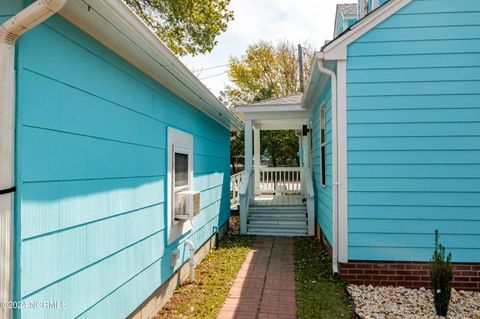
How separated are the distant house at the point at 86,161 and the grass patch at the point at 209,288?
0.71 feet

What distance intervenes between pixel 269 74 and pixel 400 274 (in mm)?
18795

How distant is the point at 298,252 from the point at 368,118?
299 centimetres

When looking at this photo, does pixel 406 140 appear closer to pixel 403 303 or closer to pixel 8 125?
pixel 403 303

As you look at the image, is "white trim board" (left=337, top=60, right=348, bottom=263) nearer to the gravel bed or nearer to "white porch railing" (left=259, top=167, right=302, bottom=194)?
the gravel bed

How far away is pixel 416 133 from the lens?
4.61m

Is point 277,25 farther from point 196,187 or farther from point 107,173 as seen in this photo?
point 107,173

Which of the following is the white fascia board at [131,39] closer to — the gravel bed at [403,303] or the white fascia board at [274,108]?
the gravel bed at [403,303]

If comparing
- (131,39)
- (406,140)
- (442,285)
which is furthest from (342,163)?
(131,39)

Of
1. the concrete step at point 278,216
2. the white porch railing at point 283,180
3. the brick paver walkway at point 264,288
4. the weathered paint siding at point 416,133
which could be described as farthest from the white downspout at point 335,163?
the white porch railing at point 283,180

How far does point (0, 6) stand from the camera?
1862 mm

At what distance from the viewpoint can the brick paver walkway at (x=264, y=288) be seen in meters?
3.79

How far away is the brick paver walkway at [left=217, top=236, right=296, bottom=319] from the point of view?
3.79 m

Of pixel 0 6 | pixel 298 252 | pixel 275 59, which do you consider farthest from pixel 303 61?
pixel 0 6

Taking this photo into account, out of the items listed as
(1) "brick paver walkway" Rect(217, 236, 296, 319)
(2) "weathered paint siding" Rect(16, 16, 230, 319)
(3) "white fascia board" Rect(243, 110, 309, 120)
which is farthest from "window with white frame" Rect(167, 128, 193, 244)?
(3) "white fascia board" Rect(243, 110, 309, 120)
